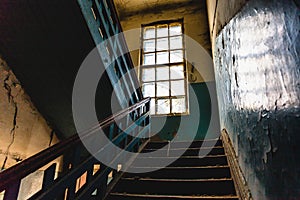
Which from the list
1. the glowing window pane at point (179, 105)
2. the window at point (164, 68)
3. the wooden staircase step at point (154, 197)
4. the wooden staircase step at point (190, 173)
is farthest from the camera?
the window at point (164, 68)

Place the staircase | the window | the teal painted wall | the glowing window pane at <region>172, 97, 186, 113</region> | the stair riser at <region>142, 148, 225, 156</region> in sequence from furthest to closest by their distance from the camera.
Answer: the window
the glowing window pane at <region>172, 97, 186, 113</region>
the teal painted wall
the stair riser at <region>142, 148, 225, 156</region>
the staircase

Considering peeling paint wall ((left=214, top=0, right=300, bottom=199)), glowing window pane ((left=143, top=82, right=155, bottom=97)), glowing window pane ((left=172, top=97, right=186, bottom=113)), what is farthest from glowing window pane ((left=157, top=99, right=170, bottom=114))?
peeling paint wall ((left=214, top=0, right=300, bottom=199))

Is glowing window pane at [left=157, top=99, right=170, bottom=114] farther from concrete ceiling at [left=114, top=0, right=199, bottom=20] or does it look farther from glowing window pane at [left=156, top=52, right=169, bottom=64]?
concrete ceiling at [left=114, top=0, right=199, bottom=20]

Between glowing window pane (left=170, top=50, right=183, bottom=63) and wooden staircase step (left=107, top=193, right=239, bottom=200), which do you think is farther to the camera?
glowing window pane (left=170, top=50, right=183, bottom=63)

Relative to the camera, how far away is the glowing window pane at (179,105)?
4656 mm

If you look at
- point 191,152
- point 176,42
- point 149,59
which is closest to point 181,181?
point 191,152

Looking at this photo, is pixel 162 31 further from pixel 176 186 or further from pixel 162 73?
pixel 176 186

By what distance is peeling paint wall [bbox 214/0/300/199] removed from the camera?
0.85 m

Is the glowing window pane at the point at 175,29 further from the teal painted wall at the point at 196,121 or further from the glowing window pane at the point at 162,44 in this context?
the teal painted wall at the point at 196,121

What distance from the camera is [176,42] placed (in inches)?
209

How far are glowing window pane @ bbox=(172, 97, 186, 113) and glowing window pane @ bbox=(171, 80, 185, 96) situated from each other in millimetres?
127

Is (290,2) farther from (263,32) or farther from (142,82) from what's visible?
(142,82)

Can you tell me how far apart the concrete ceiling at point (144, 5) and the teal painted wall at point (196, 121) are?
2.19m

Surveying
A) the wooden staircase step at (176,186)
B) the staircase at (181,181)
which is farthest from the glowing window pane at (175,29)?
the wooden staircase step at (176,186)
